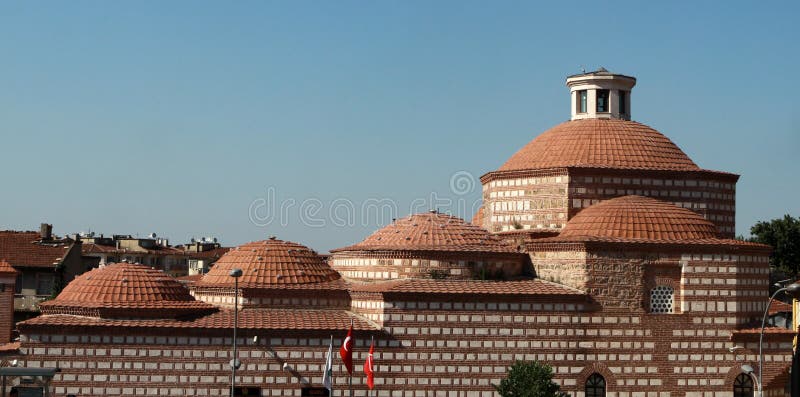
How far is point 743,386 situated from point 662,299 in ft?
11.7

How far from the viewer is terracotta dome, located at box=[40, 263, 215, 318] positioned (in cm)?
3017

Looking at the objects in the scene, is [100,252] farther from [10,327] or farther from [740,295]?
[740,295]

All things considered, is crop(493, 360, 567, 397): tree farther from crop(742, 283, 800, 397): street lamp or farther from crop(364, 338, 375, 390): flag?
crop(742, 283, 800, 397): street lamp

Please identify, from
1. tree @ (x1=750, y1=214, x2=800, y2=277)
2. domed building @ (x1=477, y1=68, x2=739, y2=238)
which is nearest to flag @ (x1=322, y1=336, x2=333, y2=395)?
domed building @ (x1=477, y1=68, x2=739, y2=238)

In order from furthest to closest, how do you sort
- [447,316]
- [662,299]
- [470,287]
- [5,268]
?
[5,268]
[662,299]
[470,287]
[447,316]

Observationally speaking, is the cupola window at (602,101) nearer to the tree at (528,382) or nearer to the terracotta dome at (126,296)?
the tree at (528,382)

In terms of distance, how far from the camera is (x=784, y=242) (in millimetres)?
56312

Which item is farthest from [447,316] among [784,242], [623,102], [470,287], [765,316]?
[784,242]

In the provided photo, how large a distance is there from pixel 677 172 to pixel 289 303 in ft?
43.9

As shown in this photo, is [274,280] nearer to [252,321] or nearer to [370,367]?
[252,321]

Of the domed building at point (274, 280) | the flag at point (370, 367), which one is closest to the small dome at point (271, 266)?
the domed building at point (274, 280)

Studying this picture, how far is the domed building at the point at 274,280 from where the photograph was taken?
32469 mm

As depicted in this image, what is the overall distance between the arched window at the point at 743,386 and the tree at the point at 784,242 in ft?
82.9

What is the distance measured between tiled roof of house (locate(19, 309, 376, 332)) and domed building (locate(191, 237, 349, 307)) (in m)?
0.41
